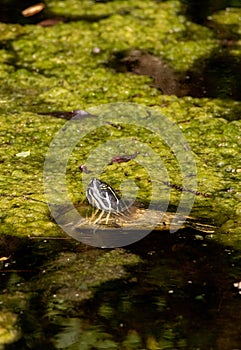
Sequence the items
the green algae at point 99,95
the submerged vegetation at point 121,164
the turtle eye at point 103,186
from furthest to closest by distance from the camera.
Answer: the green algae at point 99,95 < the turtle eye at point 103,186 < the submerged vegetation at point 121,164

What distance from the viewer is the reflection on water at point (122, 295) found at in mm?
2629

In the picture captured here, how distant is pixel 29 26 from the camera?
527 cm

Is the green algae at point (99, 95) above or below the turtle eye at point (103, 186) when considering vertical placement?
below

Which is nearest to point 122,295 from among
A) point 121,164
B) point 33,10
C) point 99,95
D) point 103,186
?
point 103,186

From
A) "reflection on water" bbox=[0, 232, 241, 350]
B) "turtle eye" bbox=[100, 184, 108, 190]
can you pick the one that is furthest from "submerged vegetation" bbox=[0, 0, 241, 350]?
"turtle eye" bbox=[100, 184, 108, 190]

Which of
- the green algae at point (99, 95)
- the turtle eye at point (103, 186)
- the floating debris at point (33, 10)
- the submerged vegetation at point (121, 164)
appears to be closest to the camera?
the submerged vegetation at point (121, 164)

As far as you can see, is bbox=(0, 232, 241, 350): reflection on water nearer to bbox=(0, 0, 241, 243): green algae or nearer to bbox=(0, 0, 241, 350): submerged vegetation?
bbox=(0, 0, 241, 350): submerged vegetation

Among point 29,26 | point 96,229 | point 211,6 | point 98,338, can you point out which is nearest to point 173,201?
point 96,229

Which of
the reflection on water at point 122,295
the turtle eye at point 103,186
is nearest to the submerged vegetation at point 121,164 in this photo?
the reflection on water at point 122,295

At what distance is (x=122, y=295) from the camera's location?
114 inches

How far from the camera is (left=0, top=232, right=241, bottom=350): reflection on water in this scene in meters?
2.63

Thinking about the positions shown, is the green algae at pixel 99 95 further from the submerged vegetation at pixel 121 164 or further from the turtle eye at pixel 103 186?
the turtle eye at pixel 103 186

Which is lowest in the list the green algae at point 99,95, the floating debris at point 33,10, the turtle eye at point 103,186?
the green algae at point 99,95

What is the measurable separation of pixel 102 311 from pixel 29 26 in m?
2.98
